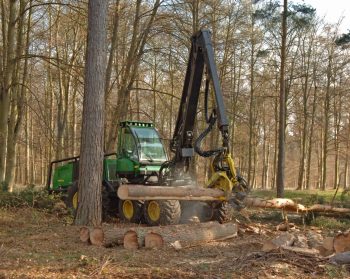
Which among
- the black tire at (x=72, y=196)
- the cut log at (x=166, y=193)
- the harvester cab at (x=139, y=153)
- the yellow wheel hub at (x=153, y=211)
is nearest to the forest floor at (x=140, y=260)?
the cut log at (x=166, y=193)

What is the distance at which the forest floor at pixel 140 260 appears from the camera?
5867 millimetres

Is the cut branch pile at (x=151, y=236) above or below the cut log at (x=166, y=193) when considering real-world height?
below

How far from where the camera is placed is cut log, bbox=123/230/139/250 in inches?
319

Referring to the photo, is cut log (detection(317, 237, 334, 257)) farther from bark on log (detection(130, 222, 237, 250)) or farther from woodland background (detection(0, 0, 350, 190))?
woodland background (detection(0, 0, 350, 190))

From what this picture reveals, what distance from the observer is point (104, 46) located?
390 inches

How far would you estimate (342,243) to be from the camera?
7254 mm

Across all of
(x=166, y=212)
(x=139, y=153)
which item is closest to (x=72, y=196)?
(x=139, y=153)

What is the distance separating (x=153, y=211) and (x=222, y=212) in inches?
64.8

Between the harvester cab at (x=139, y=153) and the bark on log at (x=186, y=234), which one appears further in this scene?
the harvester cab at (x=139, y=153)

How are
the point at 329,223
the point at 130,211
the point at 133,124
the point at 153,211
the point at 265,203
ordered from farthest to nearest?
the point at 133,124
the point at 130,211
the point at 329,223
the point at 153,211
the point at 265,203

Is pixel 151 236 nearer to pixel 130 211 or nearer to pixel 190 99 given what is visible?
pixel 130 211

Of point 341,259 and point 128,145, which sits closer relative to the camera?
point 341,259

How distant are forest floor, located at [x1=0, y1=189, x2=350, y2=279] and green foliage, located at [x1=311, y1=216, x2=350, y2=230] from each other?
8.20ft

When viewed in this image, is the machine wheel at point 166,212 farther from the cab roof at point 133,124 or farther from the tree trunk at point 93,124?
the cab roof at point 133,124
